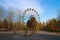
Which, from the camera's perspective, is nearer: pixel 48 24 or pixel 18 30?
pixel 18 30

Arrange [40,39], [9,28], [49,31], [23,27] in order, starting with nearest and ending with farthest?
[40,39] → [23,27] → [9,28] → [49,31]

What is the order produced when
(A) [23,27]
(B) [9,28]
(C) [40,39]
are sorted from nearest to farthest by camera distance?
(C) [40,39]
(A) [23,27]
(B) [9,28]

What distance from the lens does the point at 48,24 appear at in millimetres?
9562

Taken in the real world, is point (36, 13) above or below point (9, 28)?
above

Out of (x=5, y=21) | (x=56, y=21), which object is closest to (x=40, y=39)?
(x=5, y=21)

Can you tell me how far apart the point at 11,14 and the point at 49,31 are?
10.1ft

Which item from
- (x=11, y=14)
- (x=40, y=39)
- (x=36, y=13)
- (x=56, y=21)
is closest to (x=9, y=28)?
(x=11, y=14)

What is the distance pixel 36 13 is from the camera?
24.3ft

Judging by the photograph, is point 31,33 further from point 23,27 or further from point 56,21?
point 56,21

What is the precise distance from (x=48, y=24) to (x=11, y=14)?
3.06m

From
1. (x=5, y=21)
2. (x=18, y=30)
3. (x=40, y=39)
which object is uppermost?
(x=5, y=21)

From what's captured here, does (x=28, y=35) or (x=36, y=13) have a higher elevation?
(x=36, y=13)

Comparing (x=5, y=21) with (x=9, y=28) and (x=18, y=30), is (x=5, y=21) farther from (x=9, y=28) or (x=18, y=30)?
(x=18, y=30)

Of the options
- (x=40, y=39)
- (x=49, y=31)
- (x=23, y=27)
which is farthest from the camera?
(x=49, y=31)
